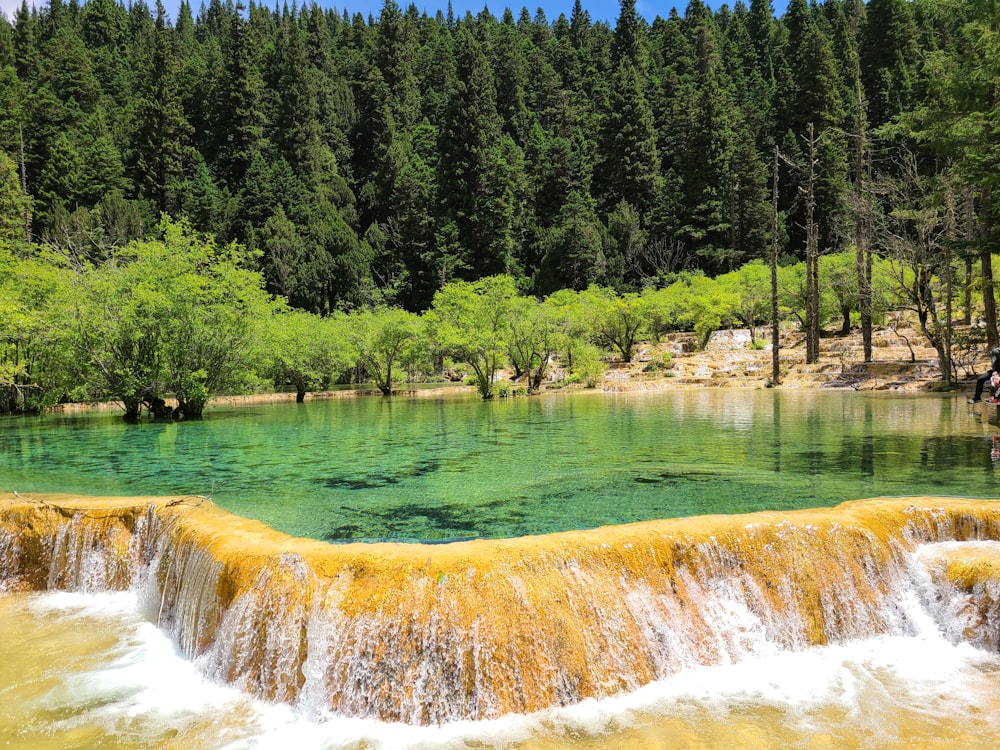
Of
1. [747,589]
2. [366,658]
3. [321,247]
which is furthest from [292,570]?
[321,247]

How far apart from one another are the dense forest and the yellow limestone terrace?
40.8m

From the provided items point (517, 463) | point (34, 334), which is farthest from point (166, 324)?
point (517, 463)

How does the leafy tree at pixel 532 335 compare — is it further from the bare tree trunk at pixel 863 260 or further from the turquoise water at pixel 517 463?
the bare tree trunk at pixel 863 260

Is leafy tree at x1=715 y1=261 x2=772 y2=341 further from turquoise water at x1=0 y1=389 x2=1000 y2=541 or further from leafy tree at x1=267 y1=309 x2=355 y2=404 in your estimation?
leafy tree at x1=267 y1=309 x2=355 y2=404

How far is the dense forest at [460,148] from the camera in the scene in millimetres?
55562

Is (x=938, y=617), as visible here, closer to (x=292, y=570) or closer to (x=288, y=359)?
(x=292, y=570)

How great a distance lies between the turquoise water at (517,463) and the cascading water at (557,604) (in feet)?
5.48

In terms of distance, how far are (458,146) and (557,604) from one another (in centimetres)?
6910

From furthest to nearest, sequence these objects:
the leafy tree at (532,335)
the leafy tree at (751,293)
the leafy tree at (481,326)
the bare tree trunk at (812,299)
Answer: the leafy tree at (751,293), the leafy tree at (532,335), the bare tree trunk at (812,299), the leafy tree at (481,326)

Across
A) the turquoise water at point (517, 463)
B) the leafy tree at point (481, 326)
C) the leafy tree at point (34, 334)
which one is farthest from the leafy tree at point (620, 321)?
the leafy tree at point (34, 334)

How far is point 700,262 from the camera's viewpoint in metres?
57.8

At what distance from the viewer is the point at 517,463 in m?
11.7

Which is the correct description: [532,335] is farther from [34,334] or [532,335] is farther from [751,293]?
[34,334]

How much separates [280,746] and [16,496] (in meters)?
6.23
